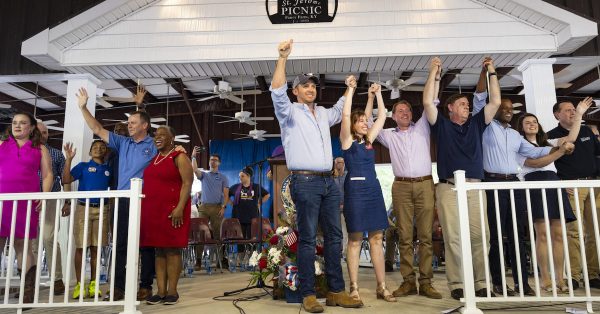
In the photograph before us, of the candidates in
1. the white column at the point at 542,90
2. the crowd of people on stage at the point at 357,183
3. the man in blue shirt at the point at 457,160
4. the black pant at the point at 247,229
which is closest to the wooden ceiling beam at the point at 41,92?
the black pant at the point at 247,229

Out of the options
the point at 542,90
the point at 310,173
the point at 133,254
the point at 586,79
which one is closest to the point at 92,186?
the point at 133,254

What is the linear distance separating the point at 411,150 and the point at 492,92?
2.31 feet

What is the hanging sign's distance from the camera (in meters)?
4.36

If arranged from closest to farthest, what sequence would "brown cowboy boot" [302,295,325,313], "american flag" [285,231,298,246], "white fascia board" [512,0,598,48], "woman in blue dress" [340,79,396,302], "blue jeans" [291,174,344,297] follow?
1. "brown cowboy boot" [302,295,325,313]
2. "blue jeans" [291,174,344,297]
3. "woman in blue dress" [340,79,396,302]
4. "american flag" [285,231,298,246]
5. "white fascia board" [512,0,598,48]

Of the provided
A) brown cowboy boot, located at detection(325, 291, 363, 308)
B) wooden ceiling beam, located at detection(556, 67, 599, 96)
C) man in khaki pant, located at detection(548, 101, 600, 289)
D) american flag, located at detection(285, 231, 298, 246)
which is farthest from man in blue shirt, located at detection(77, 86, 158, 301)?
wooden ceiling beam, located at detection(556, 67, 599, 96)

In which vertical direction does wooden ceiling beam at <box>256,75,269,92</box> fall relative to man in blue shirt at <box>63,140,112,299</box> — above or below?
above

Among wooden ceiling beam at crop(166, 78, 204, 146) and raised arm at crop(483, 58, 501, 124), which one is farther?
wooden ceiling beam at crop(166, 78, 204, 146)

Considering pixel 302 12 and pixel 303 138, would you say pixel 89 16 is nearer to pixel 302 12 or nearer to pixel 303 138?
pixel 302 12

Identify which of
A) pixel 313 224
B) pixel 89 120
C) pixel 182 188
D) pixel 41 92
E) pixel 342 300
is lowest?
pixel 342 300

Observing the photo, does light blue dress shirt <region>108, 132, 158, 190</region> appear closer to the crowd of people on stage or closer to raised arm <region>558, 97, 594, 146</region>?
the crowd of people on stage

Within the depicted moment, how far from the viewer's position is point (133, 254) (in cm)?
252

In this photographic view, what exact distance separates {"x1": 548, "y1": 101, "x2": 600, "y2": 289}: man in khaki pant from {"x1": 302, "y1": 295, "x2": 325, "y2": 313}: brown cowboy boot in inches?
91.1

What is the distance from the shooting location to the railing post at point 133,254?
2477 millimetres

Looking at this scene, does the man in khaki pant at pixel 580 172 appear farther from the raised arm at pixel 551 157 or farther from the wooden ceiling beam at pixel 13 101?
the wooden ceiling beam at pixel 13 101
